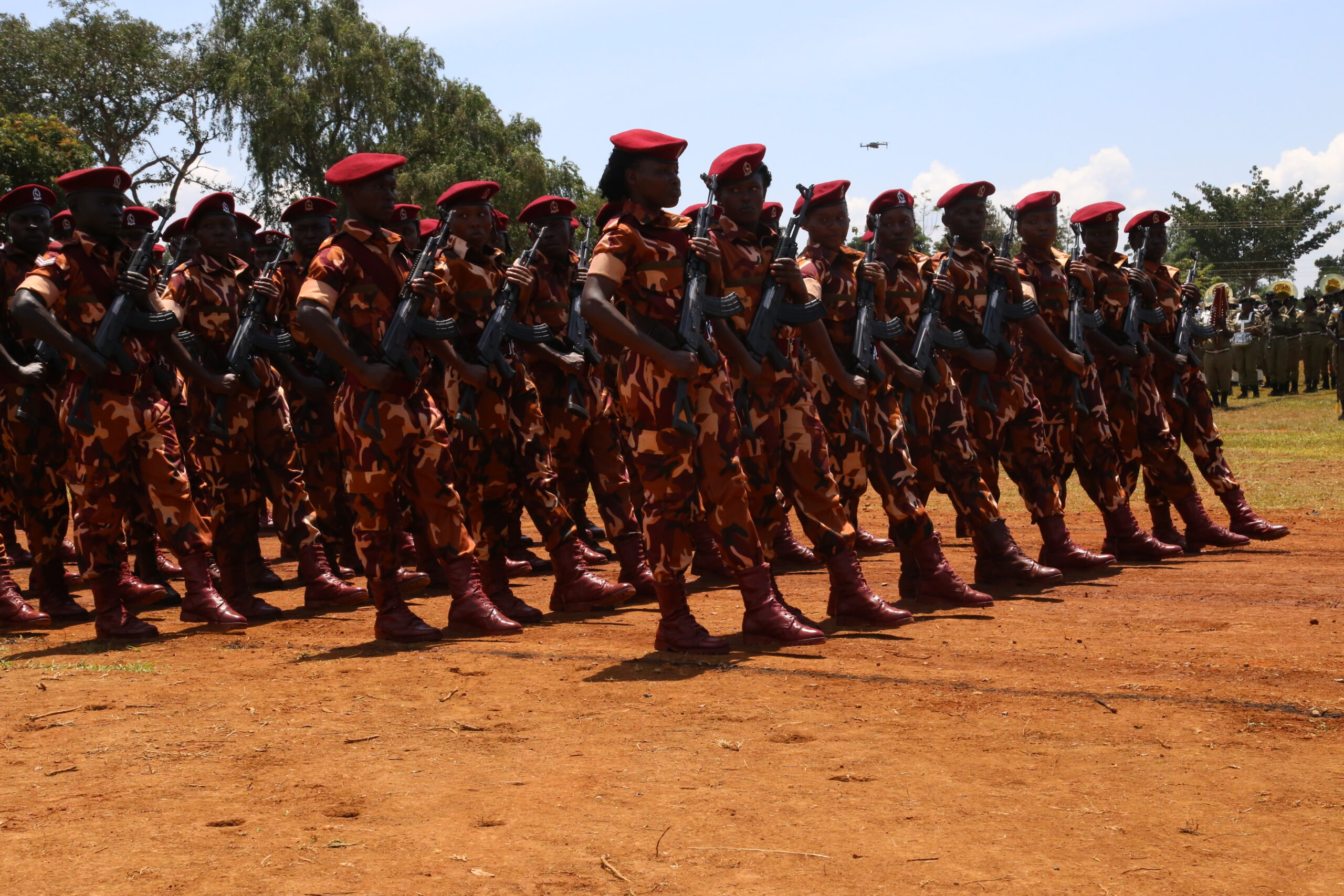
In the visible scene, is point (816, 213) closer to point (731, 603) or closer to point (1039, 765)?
point (731, 603)

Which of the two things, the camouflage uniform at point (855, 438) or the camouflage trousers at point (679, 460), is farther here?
the camouflage uniform at point (855, 438)

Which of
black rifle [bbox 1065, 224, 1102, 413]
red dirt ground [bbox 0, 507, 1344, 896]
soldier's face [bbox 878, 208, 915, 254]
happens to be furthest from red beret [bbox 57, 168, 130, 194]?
black rifle [bbox 1065, 224, 1102, 413]

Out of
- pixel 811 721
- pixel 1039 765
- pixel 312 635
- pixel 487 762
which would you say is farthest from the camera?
pixel 312 635

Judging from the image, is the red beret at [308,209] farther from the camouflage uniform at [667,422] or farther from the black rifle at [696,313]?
the black rifle at [696,313]

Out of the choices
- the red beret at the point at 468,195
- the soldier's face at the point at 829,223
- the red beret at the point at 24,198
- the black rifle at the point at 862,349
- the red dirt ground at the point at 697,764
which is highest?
the red beret at the point at 24,198

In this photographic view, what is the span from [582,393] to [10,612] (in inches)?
145

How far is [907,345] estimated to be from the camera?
7.91 meters

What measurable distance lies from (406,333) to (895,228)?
3081mm

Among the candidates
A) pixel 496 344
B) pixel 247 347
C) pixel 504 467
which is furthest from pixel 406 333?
pixel 247 347

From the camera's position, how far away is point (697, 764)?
14.3 feet

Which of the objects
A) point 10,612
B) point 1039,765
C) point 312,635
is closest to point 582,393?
point 312,635

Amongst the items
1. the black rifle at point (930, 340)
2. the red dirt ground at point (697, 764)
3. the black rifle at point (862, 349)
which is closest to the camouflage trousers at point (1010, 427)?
the black rifle at point (930, 340)

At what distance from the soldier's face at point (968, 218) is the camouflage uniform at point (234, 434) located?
4492 mm

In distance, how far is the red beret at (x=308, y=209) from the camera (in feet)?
29.6
